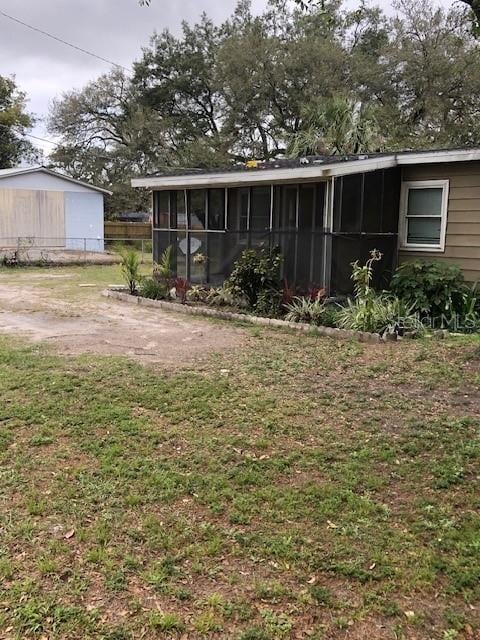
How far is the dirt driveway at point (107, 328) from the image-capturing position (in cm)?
653

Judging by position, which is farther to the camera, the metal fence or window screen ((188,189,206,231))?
the metal fence

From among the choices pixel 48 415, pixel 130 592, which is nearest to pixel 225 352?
pixel 48 415

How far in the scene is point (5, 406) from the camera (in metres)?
4.41

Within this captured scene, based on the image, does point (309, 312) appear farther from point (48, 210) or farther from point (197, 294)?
point (48, 210)

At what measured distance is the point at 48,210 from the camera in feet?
71.3

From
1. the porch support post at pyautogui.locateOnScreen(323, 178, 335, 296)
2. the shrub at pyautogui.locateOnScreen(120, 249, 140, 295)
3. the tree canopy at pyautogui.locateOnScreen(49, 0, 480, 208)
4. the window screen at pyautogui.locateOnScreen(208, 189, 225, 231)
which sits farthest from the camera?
the tree canopy at pyautogui.locateOnScreen(49, 0, 480, 208)

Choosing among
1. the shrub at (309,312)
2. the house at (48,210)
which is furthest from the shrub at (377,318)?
the house at (48,210)

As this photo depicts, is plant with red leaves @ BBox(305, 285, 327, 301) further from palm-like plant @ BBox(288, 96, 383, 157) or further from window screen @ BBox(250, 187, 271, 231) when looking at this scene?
palm-like plant @ BBox(288, 96, 383, 157)

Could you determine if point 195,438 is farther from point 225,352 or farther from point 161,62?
point 161,62

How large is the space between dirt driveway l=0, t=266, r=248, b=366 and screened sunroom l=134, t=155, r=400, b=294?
1.66m

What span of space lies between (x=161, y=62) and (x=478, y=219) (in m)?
26.6

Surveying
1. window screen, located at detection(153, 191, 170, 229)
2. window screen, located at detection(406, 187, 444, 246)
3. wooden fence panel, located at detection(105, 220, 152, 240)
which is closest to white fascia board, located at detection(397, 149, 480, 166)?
window screen, located at detection(406, 187, 444, 246)

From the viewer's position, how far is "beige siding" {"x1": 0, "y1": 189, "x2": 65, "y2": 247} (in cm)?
2052

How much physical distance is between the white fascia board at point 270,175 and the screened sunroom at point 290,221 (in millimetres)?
20
